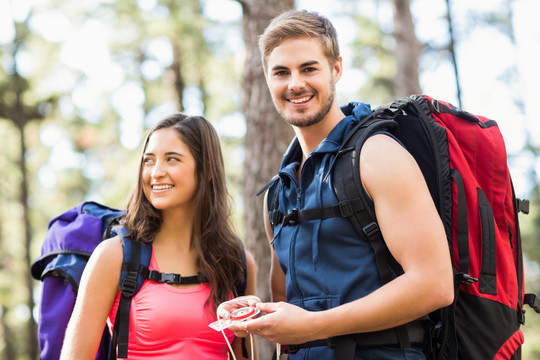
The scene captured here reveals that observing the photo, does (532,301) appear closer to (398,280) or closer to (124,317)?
(398,280)

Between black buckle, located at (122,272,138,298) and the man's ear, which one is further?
the man's ear

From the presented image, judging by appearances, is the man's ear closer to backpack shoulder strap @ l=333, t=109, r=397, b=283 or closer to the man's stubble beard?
the man's stubble beard

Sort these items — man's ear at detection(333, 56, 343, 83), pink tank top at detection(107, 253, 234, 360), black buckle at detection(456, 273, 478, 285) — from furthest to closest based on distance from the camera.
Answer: man's ear at detection(333, 56, 343, 83) → pink tank top at detection(107, 253, 234, 360) → black buckle at detection(456, 273, 478, 285)

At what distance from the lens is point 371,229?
8.42 ft

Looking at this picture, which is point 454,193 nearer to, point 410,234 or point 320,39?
point 410,234

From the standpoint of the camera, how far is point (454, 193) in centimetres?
267

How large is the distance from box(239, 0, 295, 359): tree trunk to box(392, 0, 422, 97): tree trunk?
593 centimetres

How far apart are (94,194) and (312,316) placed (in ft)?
58.8

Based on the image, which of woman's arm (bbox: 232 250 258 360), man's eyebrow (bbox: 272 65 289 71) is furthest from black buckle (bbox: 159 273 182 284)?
man's eyebrow (bbox: 272 65 289 71)

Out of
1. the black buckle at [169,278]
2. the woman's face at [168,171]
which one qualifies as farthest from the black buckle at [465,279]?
the woman's face at [168,171]

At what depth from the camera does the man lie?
2434 mm

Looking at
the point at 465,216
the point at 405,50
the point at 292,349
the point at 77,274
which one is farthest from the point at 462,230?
the point at 405,50

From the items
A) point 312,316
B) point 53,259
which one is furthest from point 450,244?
point 53,259

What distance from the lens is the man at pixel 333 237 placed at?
243 cm
